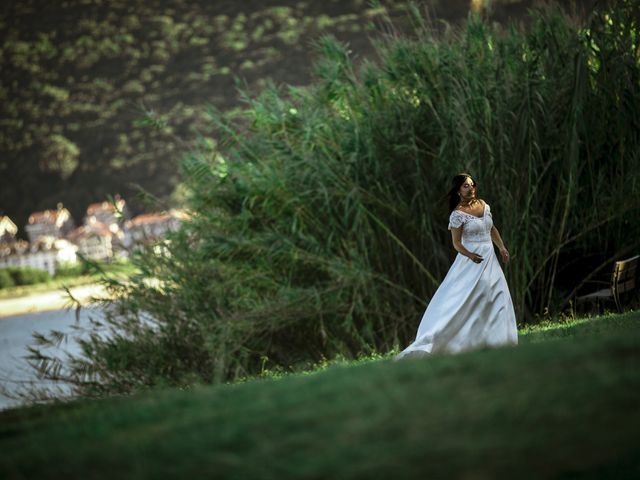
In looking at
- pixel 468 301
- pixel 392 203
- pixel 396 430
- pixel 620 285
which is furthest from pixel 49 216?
pixel 396 430

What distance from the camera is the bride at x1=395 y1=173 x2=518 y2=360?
24.2 feet

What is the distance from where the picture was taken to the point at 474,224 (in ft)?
24.5

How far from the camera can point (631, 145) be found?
984 cm

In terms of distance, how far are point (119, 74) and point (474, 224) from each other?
76425mm

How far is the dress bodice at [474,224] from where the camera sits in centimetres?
748

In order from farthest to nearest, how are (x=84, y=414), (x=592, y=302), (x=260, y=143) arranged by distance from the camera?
(x=260, y=143) < (x=592, y=302) < (x=84, y=414)

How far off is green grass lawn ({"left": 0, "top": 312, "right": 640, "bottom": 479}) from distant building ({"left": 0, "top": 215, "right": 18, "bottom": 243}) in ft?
224

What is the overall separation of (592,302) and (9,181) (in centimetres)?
6797

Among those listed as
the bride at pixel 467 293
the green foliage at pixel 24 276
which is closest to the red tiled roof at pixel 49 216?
the green foliage at pixel 24 276

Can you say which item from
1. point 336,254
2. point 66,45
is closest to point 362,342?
point 336,254

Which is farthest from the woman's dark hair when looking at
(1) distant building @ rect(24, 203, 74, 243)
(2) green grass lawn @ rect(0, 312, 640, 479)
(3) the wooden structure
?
(1) distant building @ rect(24, 203, 74, 243)

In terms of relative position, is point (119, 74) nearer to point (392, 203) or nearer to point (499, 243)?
point (392, 203)

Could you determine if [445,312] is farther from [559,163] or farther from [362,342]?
[559,163]

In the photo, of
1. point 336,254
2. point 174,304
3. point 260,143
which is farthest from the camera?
point 260,143
